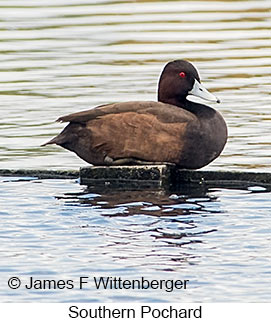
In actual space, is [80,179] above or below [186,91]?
below

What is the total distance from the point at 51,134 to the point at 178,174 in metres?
3.40

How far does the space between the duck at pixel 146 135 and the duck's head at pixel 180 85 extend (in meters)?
0.28

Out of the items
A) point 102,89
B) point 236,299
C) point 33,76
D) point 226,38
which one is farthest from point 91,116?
point 226,38

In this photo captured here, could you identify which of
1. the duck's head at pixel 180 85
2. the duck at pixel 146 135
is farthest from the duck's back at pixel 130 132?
the duck's head at pixel 180 85

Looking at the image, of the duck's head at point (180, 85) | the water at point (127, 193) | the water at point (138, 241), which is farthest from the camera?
the duck's head at point (180, 85)

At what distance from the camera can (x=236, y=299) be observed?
8117 mm

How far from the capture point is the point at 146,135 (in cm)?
1181

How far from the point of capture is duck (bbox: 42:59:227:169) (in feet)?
38.7

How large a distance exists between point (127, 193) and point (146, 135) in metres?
0.68

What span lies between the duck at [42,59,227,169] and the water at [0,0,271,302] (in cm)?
44

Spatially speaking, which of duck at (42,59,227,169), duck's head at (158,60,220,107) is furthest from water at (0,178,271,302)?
duck's head at (158,60,220,107)

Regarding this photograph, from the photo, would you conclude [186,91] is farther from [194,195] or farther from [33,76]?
[33,76]

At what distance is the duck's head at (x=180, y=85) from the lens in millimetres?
12422

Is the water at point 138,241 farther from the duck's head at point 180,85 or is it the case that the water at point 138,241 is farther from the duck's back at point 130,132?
the duck's head at point 180,85
